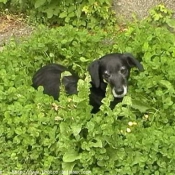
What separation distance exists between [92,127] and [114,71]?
814 mm

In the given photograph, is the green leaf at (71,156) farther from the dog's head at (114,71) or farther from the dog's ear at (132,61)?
the dog's ear at (132,61)

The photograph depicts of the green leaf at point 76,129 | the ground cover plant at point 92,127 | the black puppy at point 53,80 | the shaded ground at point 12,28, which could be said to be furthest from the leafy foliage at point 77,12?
the green leaf at point 76,129

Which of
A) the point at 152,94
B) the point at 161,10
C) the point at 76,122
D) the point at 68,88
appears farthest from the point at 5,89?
the point at 161,10

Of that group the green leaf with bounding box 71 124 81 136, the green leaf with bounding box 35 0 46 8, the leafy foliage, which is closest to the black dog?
the green leaf with bounding box 71 124 81 136

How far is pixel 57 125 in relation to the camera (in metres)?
5.42

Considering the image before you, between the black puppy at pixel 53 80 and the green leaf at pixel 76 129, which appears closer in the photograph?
the green leaf at pixel 76 129

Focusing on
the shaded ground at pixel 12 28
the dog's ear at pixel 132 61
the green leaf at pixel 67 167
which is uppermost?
the dog's ear at pixel 132 61

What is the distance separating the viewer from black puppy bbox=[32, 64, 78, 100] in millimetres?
6148

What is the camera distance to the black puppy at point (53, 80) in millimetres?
6148

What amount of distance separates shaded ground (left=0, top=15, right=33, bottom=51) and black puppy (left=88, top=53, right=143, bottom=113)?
2.32m

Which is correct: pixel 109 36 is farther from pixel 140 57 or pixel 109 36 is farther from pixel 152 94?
pixel 152 94

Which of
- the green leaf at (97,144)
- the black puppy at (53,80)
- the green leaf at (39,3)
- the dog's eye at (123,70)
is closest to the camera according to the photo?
the green leaf at (97,144)

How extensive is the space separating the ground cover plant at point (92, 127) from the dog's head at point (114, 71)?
173mm

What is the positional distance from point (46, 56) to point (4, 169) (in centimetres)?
193
